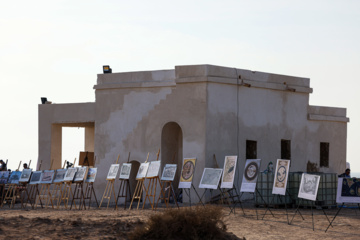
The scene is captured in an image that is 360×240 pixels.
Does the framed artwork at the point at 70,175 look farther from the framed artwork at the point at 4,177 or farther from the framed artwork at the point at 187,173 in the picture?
the framed artwork at the point at 187,173

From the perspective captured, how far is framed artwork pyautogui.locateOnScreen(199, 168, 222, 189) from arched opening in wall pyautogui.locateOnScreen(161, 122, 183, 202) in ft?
16.0

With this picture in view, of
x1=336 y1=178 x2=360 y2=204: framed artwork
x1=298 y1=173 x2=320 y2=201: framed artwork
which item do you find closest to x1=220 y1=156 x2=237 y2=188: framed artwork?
x1=298 y1=173 x2=320 y2=201: framed artwork

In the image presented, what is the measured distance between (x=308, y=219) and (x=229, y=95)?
8.22 meters

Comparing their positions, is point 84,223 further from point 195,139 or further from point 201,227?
point 195,139

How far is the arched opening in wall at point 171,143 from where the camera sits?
29.5 metres

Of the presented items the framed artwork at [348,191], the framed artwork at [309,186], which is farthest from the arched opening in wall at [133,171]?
the framed artwork at [348,191]

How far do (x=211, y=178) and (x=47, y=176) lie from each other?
754cm

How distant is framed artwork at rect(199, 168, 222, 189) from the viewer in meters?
24.1

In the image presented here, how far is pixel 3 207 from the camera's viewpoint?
29672mm

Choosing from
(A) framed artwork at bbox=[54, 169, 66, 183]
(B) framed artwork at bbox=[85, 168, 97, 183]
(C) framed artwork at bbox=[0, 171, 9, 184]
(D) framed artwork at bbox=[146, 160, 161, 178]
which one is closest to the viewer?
(D) framed artwork at bbox=[146, 160, 161, 178]

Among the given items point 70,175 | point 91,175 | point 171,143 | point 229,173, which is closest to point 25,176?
point 70,175

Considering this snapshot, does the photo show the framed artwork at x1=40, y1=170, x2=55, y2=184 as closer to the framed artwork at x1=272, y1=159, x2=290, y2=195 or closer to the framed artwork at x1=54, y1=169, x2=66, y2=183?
the framed artwork at x1=54, y1=169, x2=66, y2=183

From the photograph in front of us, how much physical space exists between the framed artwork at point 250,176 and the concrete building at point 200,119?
12.8ft

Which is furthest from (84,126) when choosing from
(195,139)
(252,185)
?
(252,185)
